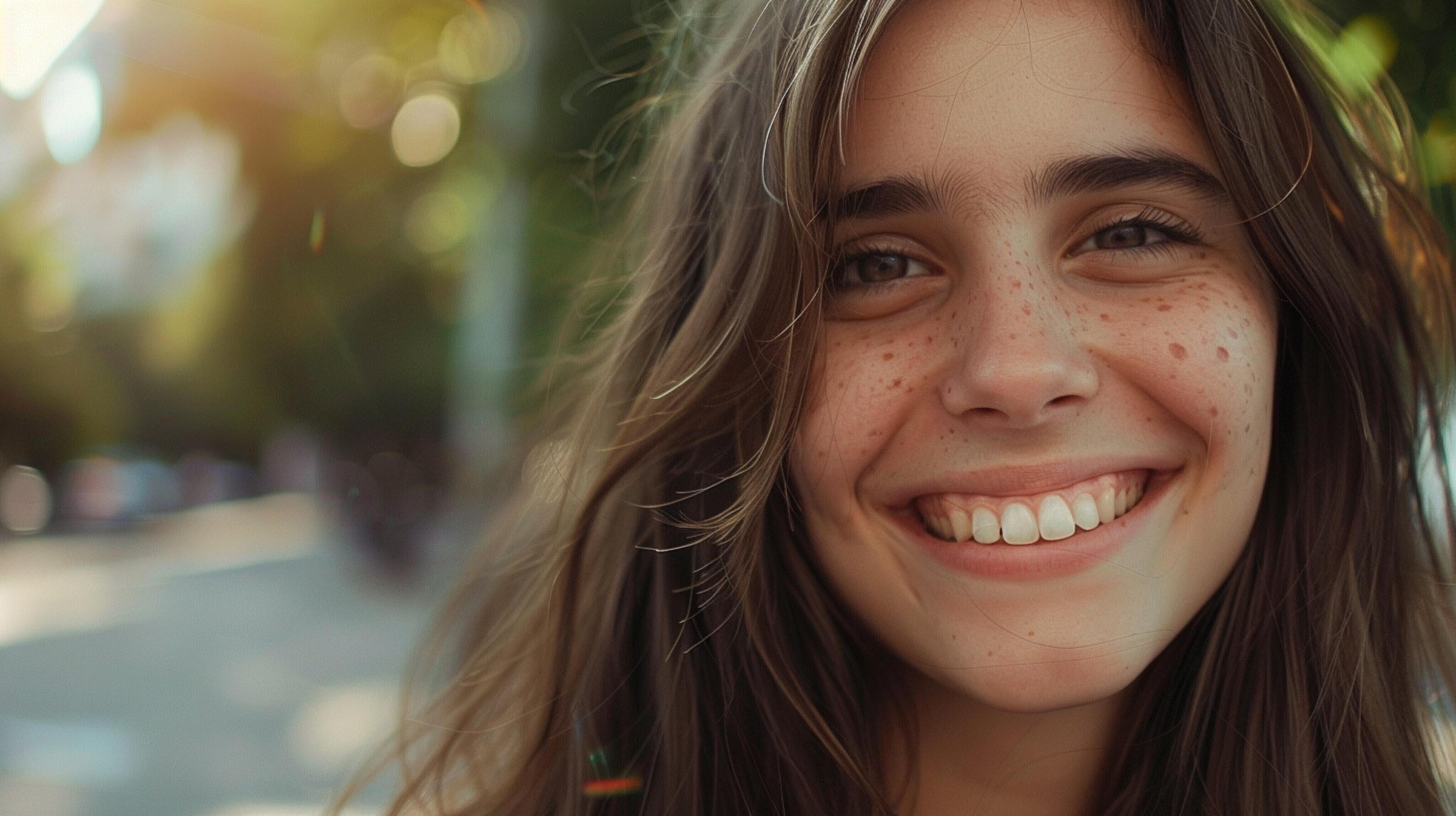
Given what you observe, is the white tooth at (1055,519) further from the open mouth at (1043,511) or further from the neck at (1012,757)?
the neck at (1012,757)

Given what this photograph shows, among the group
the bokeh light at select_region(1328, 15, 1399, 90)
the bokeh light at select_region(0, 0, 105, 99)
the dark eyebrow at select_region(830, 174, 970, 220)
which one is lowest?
the dark eyebrow at select_region(830, 174, 970, 220)

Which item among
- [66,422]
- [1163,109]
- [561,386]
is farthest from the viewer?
[66,422]

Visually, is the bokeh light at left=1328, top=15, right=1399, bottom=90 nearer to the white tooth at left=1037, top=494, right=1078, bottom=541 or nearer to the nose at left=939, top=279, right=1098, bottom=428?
the nose at left=939, top=279, right=1098, bottom=428

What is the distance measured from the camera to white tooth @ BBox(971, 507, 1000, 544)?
1.22 m

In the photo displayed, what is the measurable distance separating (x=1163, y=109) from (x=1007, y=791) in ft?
2.64

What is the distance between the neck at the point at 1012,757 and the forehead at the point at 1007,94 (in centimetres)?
63

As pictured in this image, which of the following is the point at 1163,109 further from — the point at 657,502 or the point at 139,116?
A: the point at 139,116

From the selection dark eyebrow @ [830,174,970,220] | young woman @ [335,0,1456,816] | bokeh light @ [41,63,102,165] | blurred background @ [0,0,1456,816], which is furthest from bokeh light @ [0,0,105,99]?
dark eyebrow @ [830,174,970,220]

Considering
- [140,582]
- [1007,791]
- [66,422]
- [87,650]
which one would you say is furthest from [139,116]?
[1007,791]

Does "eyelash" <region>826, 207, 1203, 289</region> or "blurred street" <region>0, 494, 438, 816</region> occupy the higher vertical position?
"eyelash" <region>826, 207, 1203, 289</region>

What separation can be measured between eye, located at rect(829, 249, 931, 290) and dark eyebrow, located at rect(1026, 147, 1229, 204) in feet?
0.53

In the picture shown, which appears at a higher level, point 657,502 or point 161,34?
point 161,34

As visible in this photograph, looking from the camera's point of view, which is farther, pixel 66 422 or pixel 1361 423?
pixel 66 422

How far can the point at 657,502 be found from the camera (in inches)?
57.2
